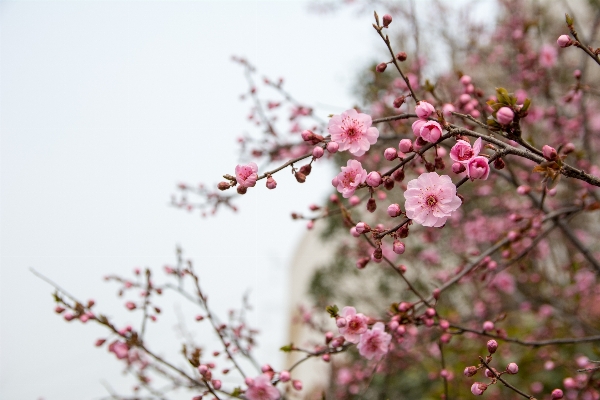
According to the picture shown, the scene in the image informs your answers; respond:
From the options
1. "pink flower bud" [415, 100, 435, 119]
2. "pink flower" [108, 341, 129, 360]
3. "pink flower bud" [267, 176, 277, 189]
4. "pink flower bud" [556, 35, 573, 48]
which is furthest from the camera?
"pink flower" [108, 341, 129, 360]

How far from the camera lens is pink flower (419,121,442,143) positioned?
1129 mm

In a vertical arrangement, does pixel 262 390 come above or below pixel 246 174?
below

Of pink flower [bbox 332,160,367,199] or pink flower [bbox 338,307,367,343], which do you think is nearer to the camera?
pink flower [bbox 332,160,367,199]

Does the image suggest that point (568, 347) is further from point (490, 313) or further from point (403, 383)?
point (403, 383)

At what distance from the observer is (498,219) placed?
5.20m

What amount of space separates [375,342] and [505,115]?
937 millimetres

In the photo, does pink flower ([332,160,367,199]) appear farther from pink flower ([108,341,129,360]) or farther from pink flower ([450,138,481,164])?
pink flower ([108,341,129,360])

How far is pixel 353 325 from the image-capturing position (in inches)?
60.9

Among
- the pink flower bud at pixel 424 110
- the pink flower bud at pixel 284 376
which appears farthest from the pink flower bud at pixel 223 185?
the pink flower bud at pixel 284 376

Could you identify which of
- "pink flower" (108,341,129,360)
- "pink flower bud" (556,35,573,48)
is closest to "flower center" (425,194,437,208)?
"pink flower bud" (556,35,573,48)

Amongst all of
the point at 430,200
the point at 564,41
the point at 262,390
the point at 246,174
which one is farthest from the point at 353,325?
the point at 564,41

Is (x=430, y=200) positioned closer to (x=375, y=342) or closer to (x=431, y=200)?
(x=431, y=200)

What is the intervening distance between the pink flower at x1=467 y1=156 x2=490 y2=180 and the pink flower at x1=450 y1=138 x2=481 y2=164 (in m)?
0.03

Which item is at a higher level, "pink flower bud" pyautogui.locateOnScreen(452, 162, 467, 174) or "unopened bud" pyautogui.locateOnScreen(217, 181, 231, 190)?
"unopened bud" pyautogui.locateOnScreen(217, 181, 231, 190)
